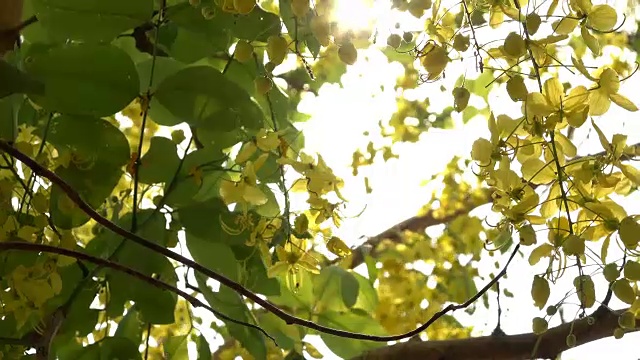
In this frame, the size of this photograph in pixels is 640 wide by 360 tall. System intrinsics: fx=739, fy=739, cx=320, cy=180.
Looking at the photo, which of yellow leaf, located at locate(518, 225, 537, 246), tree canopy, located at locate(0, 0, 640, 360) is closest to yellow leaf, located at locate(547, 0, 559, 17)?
tree canopy, located at locate(0, 0, 640, 360)

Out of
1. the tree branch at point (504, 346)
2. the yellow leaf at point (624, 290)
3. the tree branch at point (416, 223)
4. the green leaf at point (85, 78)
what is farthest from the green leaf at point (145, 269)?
the tree branch at point (416, 223)

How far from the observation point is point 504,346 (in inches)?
26.0

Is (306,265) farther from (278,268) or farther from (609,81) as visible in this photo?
(609,81)

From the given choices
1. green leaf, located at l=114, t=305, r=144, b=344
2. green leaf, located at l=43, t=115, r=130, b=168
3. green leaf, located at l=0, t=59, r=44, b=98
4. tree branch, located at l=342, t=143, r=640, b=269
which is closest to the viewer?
green leaf, located at l=0, t=59, r=44, b=98

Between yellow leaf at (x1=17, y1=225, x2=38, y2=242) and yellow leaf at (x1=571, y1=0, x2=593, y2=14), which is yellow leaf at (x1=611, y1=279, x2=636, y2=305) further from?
yellow leaf at (x1=17, y1=225, x2=38, y2=242)

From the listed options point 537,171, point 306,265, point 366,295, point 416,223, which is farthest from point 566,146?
point 416,223

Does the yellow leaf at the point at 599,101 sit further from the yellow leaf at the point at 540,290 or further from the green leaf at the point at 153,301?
the green leaf at the point at 153,301

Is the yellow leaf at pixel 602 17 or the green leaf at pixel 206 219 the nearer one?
the yellow leaf at pixel 602 17

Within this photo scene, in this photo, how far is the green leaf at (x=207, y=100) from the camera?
0.51m

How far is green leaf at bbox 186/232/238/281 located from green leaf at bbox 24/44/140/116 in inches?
5.3

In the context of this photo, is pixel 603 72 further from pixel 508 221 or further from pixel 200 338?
pixel 200 338

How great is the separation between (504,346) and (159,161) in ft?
1.13

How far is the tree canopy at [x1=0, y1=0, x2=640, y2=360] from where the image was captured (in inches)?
16.5

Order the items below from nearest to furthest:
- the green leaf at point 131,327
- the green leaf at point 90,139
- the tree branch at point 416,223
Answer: the green leaf at point 90,139
the green leaf at point 131,327
the tree branch at point 416,223
